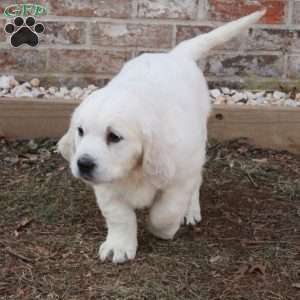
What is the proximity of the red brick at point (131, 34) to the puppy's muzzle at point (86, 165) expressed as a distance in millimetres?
2385

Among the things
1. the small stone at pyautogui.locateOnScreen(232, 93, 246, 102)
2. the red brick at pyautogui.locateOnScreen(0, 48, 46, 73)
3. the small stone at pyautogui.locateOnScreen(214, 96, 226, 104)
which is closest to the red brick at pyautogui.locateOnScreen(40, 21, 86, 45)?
the red brick at pyautogui.locateOnScreen(0, 48, 46, 73)

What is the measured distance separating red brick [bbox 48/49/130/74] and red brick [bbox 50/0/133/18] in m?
0.25

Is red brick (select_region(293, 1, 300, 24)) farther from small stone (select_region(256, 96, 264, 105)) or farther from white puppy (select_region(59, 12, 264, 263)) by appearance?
white puppy (select_region(59, 12, 264, 263))

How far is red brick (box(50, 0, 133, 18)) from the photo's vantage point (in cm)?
525

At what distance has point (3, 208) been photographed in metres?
4.05

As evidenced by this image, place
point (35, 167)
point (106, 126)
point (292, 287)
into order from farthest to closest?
point (35, 167) < point (292, 287) < point (106, 126)

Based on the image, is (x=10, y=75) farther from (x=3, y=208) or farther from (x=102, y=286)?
(x=102, y=286)

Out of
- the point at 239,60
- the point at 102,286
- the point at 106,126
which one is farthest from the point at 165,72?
the point at 239,60

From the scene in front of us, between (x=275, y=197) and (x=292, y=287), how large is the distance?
1095 mm

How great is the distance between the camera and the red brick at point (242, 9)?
5.25 metres

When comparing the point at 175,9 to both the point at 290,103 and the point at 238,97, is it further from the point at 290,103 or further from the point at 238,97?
the point at 290,103

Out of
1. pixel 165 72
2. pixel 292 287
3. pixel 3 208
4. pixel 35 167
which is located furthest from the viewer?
pixel 35 167

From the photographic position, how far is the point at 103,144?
305cm

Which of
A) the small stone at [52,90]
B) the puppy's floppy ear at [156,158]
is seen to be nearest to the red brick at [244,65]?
the small stone at [52,90]
